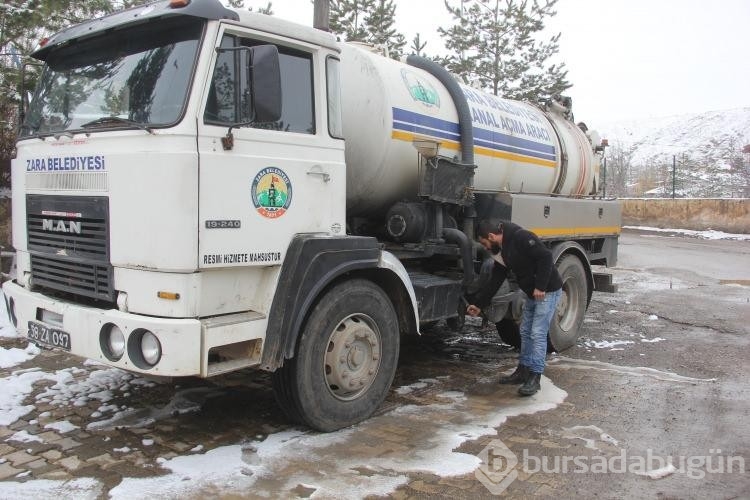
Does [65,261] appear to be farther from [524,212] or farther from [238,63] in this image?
[524,212]

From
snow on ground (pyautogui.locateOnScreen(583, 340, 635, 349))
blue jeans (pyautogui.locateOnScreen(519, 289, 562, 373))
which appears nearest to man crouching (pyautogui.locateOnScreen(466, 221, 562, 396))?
blue jeans (pyautogui.locateOnScreen(519, 289, 562, 373))

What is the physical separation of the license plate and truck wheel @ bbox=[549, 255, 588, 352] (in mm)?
5064

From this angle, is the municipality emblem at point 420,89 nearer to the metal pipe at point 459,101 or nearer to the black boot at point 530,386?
the metal pipe at point 459,101

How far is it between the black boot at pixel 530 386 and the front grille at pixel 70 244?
3.45 metres

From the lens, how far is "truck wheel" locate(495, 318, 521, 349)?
7.16 metres

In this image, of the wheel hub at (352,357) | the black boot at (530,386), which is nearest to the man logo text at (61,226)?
the wheel hub at (352,357)

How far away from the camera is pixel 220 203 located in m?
3.84

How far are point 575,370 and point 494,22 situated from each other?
844 inches

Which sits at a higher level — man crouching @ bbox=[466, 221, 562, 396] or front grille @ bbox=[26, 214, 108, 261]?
front grille @ bbox=[26, 214, 108, 261]

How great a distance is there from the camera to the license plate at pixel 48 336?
411cm

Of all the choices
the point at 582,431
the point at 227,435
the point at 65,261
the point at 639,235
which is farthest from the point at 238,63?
the point at 639,235

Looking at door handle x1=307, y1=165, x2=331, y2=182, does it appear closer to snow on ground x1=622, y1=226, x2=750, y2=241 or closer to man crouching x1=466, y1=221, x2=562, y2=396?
man crouching x1=466, y1=221, x2=562, y2=396

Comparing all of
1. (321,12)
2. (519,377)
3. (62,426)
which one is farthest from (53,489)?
(321,12)

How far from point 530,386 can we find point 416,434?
147 cm
